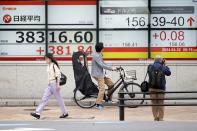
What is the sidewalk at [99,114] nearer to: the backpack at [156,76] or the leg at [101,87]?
the leg at [101,87]

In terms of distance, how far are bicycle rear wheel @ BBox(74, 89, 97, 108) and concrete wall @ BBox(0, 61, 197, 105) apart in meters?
1.82

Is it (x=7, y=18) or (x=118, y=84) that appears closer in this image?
(x=118, y=84)

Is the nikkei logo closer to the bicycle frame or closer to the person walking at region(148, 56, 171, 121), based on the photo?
the bicycle frame

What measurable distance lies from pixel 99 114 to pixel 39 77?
4.24m

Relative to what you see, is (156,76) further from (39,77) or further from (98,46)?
(39,77)

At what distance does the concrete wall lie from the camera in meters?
21.0

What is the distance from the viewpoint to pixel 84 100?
63.5 feet

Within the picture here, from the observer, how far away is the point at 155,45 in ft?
70.5

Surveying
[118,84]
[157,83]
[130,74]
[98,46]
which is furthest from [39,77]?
[157,83]

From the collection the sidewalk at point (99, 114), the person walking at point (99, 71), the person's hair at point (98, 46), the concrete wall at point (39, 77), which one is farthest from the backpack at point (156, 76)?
the concrete wall at point (39, 77)

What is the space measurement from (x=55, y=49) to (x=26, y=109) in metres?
3.32

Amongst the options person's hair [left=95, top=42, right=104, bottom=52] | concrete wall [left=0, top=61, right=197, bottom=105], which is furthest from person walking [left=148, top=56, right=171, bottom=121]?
concrete wall [left=0, top=61, right=197, bottom=105]

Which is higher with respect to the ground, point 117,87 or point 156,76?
point 156,76

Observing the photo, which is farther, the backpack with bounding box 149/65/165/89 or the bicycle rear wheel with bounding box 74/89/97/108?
the bicycle rear wheel with bounding box 74/89/97/108
